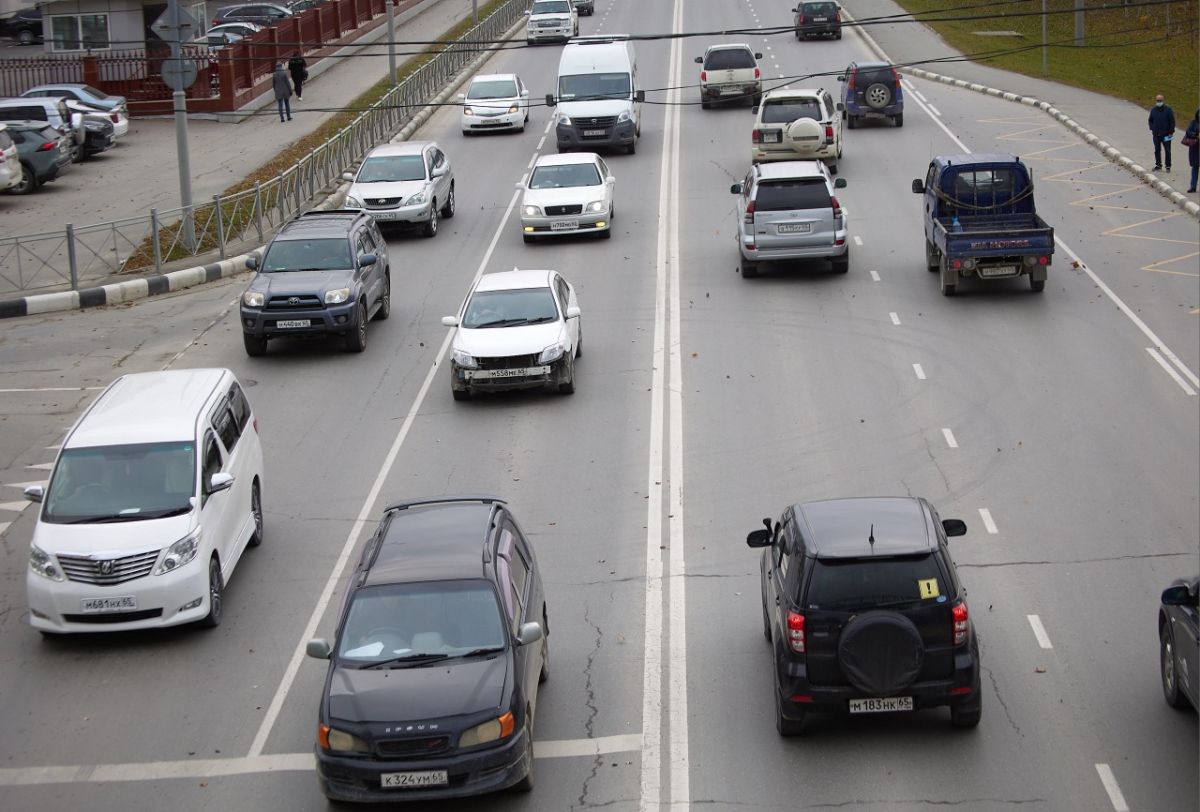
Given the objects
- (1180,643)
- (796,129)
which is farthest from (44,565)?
(796,129)

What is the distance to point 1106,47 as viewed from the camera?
181 feet

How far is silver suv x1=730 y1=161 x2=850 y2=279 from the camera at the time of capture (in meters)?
25.1

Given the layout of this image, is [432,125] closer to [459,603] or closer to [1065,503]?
[1065,503]

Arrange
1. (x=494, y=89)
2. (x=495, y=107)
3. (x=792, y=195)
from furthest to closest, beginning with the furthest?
(x=494, y=89) → (x=495, y=107) → (x=792, y=195)

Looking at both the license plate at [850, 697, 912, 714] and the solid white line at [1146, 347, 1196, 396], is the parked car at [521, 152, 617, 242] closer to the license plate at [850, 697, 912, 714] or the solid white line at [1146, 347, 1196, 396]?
the solid white line at [1146, 347, 1196, 396]

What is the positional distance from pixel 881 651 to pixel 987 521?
5570mm

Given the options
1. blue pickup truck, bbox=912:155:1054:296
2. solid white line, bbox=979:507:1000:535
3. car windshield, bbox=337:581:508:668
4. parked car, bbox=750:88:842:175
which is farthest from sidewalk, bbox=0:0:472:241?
car windshield, bbox=337:581:508:668

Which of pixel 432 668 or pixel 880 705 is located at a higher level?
pixel 432 668

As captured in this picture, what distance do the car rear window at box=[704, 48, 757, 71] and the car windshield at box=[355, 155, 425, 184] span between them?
1411cm

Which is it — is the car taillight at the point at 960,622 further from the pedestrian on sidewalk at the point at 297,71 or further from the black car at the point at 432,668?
the pedestrian on sidewalk at the point at 297,71

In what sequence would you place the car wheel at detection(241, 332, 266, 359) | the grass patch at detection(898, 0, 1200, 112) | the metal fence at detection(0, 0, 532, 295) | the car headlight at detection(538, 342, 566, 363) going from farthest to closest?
the grass patch at detection(898, 0, 1200, 112), the metal fence at detection(0, 0, 532, 295), the car wheel at detection(241, 332, 266, 359), the car headlight at detection(538, 342, 566, 363)

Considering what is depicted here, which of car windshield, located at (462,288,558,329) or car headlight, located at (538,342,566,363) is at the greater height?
car windshield, located at (462,288,558,329)

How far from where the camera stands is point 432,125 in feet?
140

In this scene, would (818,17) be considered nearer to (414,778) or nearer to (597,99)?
(597,99)
